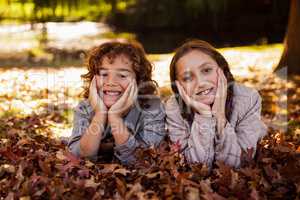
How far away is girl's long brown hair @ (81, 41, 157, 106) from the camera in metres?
4.05

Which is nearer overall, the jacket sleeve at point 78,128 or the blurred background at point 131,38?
the jacket sleeve at point 78,128

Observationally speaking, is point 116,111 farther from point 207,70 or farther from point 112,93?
point 207,70

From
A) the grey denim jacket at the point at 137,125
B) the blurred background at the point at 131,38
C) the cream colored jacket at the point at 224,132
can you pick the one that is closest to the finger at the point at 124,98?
the grey denim jacket at the point at 137,125

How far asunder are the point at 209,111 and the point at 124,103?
1.98 ft

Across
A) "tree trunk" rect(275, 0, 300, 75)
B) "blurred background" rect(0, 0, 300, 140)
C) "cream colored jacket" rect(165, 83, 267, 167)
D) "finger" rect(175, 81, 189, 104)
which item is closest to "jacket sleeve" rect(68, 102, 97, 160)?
"cream colored jacket" rect(165, 83, 267, 167)

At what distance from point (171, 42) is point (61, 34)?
460 cm

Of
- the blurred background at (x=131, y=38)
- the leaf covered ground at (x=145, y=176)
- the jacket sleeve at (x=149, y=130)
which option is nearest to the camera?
the leaf covered ground at (x=145, y=176)

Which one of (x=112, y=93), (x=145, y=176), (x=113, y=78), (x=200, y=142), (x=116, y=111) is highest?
(x=113, y=78)

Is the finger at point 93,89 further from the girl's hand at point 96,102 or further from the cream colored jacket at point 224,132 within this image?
the cream colored jacket at point 224,132

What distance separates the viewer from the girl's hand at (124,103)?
12.3ft

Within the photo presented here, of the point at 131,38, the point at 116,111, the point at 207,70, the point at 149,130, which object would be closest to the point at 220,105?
the point at 207,70

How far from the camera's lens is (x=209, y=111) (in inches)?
143

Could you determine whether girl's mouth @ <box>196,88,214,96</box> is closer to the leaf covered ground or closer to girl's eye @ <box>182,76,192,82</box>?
girl's eye @ <box>182,76,192,82</box>

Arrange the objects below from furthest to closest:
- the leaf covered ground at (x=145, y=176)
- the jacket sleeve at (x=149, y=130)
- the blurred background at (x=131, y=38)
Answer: the blurred background at (x=131, y=38)
the jacket sleeve at (x=149, y=130)
the leaf covered ground at (x=145, y=176)
